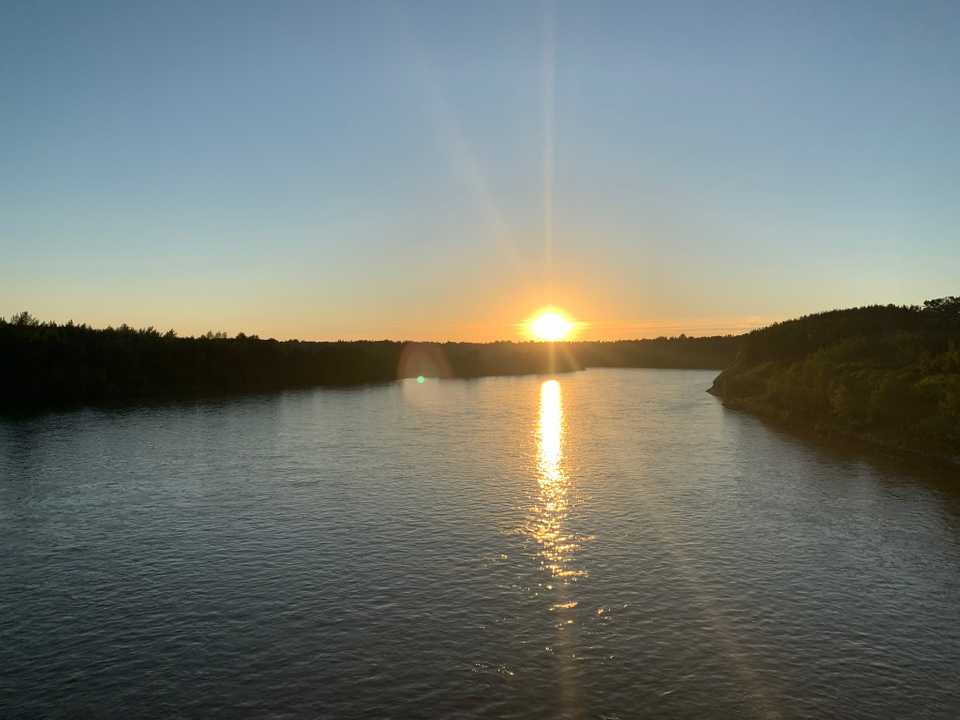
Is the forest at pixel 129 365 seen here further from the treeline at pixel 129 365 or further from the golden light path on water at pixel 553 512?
the golden light path on water at pixel 553 512

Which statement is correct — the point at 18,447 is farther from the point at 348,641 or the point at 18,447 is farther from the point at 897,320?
the point at 897,320

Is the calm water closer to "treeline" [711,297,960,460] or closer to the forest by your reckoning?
"treeline" [711,297,960,460]

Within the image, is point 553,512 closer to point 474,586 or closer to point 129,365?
point 474,586

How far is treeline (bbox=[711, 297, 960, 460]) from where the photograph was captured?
7712 centimetres

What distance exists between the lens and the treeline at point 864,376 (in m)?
77.1

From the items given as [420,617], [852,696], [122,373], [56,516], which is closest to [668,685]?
[852,696]

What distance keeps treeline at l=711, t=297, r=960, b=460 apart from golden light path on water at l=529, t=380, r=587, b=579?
1453 inches

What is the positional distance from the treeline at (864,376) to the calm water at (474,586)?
11.7 meters

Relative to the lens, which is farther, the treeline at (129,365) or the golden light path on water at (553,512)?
the treeline at (129,365)

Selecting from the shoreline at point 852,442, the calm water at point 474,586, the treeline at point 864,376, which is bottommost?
Result: the calm water at point 474,586

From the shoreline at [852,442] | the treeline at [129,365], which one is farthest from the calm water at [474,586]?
the treeline at [129,365]

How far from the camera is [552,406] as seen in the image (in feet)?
447

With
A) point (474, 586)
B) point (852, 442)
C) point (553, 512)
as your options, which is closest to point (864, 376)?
point (852, 442)

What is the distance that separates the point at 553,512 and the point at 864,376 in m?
58.0
